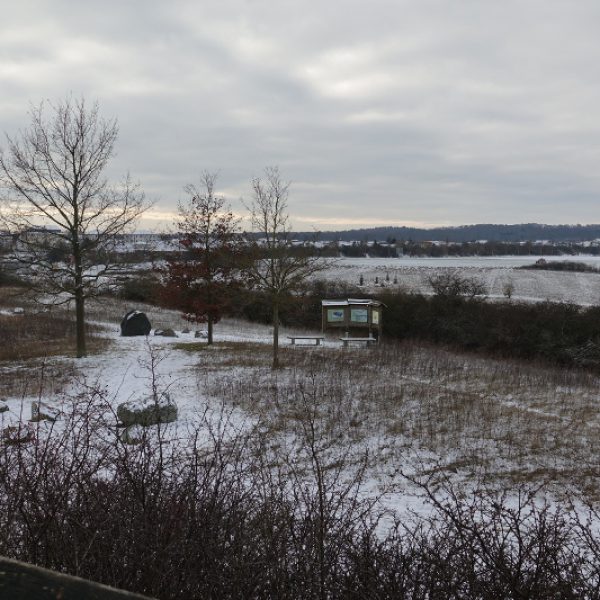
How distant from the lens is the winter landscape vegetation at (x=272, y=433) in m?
3.59

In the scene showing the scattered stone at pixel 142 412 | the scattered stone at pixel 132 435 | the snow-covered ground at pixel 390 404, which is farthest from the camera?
the scattered stone at pixel 142 412

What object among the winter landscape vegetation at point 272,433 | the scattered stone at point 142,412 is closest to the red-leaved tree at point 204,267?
the winter landscape vegetation at point 272,433

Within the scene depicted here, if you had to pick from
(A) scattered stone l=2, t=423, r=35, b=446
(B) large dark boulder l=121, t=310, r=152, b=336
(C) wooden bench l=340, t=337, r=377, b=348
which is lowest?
(C) wooden bench l=340, t=337, r=377, b=348

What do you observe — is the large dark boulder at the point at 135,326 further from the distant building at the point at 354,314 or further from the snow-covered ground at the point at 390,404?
the distant building at the point at 354,314

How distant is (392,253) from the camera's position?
104 meters

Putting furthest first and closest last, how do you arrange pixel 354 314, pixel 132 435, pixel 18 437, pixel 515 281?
pixel 515 281
pixel 354 314
pixel 132 435
pixel 18 437

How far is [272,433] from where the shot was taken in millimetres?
10625

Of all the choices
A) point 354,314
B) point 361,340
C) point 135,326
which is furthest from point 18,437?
point 354,314

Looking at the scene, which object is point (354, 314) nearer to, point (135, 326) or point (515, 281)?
point (135, 326)

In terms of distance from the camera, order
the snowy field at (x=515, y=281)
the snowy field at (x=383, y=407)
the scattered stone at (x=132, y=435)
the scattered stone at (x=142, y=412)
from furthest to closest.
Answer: the snowy field at (x=515, y=281), the scattered stone at (x=142, y=412), the snowy field at (x=383, y=407), the scattered stone at (x=132, y=435)

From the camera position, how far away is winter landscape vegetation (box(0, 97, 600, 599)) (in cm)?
359

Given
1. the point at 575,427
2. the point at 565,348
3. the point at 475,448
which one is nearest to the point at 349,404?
the point at 475,448

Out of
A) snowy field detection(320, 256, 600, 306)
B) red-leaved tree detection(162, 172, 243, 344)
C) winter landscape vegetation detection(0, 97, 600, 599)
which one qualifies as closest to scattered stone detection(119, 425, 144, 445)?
winter landscape vegetation detection(0, 97, 600, 599)

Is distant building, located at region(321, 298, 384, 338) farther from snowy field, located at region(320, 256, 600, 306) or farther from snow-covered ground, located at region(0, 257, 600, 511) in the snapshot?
snowy field, located at region(320, 256, 600, 306)
